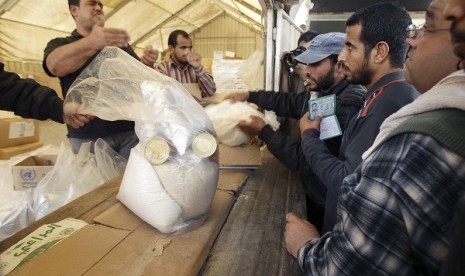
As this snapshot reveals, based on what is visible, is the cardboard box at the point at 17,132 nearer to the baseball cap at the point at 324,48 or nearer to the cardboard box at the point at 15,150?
the cardboard box at the point at 15,150

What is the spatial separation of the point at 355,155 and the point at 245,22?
44.6 feet

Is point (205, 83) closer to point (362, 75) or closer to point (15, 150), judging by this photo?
point (362, 75)

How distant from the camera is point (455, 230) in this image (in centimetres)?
30

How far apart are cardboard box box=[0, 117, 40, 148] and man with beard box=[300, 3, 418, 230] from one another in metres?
3.43

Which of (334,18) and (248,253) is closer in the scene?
(248,253)

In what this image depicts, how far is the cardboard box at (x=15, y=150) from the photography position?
3086mm

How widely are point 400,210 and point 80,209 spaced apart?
0.92 m

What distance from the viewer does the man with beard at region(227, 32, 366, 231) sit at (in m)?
1.25

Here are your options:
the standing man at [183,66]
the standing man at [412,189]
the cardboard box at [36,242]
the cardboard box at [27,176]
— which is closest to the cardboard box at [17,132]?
the standing man at [183,66]

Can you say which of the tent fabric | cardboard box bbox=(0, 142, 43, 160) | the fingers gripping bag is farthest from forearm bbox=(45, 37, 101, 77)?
the tent fabric

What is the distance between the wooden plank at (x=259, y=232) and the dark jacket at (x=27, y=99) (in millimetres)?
1000

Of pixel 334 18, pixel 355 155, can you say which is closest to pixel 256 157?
pixel 355 155

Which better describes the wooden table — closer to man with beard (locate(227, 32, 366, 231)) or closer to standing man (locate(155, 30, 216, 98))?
man with beard (locate(227, 32, 366, 231))

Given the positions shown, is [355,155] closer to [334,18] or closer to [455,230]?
[455,230]
